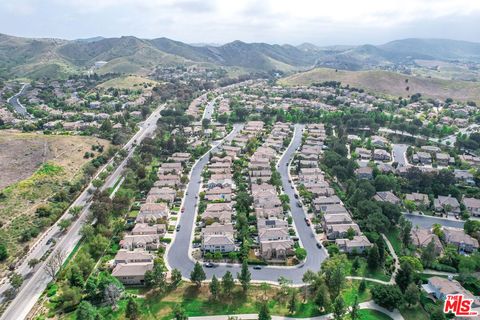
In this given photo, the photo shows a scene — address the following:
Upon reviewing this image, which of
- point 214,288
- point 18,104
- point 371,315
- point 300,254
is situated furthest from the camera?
point 18,104

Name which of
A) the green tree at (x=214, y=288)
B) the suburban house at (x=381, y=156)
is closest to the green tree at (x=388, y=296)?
the green tree at (x=214, y=288)

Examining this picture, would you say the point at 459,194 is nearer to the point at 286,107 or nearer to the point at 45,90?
the point at 286,107

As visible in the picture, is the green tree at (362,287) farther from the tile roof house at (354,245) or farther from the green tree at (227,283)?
the green tree at (227,283)

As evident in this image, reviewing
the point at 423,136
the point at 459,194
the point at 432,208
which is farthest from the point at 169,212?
the point at 423,136

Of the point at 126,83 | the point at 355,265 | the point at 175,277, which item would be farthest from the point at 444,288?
the point at 126,83

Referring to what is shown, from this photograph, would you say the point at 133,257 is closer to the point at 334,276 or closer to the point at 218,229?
the point at 218,229

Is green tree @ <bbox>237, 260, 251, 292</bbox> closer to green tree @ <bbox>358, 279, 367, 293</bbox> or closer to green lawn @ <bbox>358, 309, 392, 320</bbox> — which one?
green lawn @ <bbox>358, 309, 392, 320</bbox>
